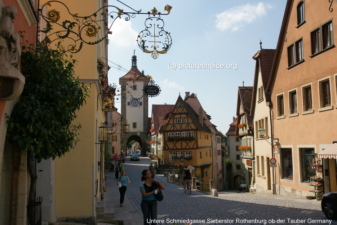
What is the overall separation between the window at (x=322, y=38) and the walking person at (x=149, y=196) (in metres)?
11.5

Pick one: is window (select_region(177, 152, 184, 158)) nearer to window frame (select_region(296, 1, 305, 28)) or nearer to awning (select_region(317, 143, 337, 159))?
window frame (select_region(296, 1, 305, 28))

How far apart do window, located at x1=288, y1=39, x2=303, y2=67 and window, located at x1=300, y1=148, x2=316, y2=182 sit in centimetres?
454

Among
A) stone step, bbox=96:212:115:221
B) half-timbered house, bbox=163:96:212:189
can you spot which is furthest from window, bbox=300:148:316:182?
half-timbered house, bbox=163:96:212:189

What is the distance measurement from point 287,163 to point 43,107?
1763cm

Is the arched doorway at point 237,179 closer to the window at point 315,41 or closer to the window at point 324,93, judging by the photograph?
the window at point 315,41

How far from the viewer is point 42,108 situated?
507 centimetres

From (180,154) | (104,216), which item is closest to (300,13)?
(104,216)

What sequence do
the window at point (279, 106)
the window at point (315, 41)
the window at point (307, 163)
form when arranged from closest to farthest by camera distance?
the window at point (315, 41), the window at point (307, 163), the window at point (279, 106)

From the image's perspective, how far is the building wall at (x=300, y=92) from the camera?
50.9 ft

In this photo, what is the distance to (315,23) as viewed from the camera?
1677 cm

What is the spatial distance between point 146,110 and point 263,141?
46.7 meters

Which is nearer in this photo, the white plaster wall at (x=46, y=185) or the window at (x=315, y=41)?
the white plaster wall at (x=46, y=185)

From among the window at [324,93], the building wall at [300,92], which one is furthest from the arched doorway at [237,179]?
the window at [324,93]

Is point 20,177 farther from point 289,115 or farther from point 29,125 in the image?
point 289,115
